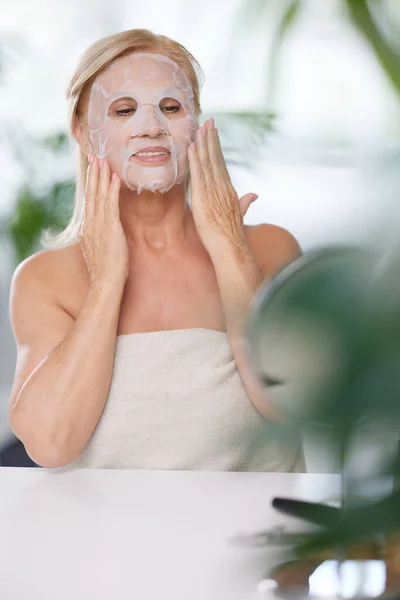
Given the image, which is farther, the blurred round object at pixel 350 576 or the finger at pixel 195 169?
the finger at pixel 195 169

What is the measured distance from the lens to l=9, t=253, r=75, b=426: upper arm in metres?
1.02

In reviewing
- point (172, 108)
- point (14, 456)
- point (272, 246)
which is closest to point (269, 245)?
point (272, 246)

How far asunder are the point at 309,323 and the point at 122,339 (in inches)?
38.0

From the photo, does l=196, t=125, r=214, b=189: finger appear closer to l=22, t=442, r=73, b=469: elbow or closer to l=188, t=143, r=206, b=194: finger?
l=188, t=143, r=206, b=194: finger

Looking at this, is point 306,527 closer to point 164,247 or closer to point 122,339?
point 122,339

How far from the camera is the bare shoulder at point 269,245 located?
3.86ft

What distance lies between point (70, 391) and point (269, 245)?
16.2 inches

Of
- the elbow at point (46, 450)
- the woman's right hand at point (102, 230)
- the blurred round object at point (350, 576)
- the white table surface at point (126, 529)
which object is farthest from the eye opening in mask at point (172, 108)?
the blurred round object at point (350, 576)

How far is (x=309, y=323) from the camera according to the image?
3.5 inches

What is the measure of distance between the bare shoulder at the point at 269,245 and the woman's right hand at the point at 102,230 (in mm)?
227

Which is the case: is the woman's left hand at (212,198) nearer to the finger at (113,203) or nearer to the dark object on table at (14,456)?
the finger at (113,203)

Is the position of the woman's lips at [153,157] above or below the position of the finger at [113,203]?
above

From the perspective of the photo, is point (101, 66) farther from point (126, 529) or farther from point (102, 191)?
point (126, 529)

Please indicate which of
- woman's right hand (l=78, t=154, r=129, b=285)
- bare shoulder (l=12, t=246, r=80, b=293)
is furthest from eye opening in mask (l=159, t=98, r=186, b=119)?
bare shoulder (l=12, t=246, r=80, b=293)
